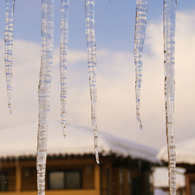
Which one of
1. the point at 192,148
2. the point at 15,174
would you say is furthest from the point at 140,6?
the point at 15,174

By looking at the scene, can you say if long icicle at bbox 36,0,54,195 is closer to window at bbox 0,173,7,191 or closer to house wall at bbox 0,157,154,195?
house wall at bbox 0,157,154,195

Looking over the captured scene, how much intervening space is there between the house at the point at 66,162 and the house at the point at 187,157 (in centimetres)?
147

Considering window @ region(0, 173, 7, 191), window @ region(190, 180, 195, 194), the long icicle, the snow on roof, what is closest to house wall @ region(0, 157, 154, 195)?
window @ region(0, 173, 7, 191)

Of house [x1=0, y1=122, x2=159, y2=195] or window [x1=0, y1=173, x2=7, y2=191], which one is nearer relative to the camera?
house [x1=0, y1=122, x2=159, y2=195]

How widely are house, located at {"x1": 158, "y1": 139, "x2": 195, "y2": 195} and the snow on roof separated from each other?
1469 mm

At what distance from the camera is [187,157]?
54.1ft

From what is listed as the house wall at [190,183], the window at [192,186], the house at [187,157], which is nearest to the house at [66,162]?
the house at [187,157]

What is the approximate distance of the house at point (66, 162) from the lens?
51.7 feet

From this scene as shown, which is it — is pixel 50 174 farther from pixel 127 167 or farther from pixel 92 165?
pixel 127 167

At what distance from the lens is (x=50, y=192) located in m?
16.7

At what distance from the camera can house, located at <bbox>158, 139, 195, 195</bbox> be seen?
54.1ft

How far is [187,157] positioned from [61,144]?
4.58 meters

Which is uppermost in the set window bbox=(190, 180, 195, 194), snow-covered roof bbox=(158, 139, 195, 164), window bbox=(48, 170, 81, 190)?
snow-covered roof bbox=(158, 139, 195, 164)

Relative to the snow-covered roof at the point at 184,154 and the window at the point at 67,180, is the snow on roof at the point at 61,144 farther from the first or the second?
the window at the point at 67,180
